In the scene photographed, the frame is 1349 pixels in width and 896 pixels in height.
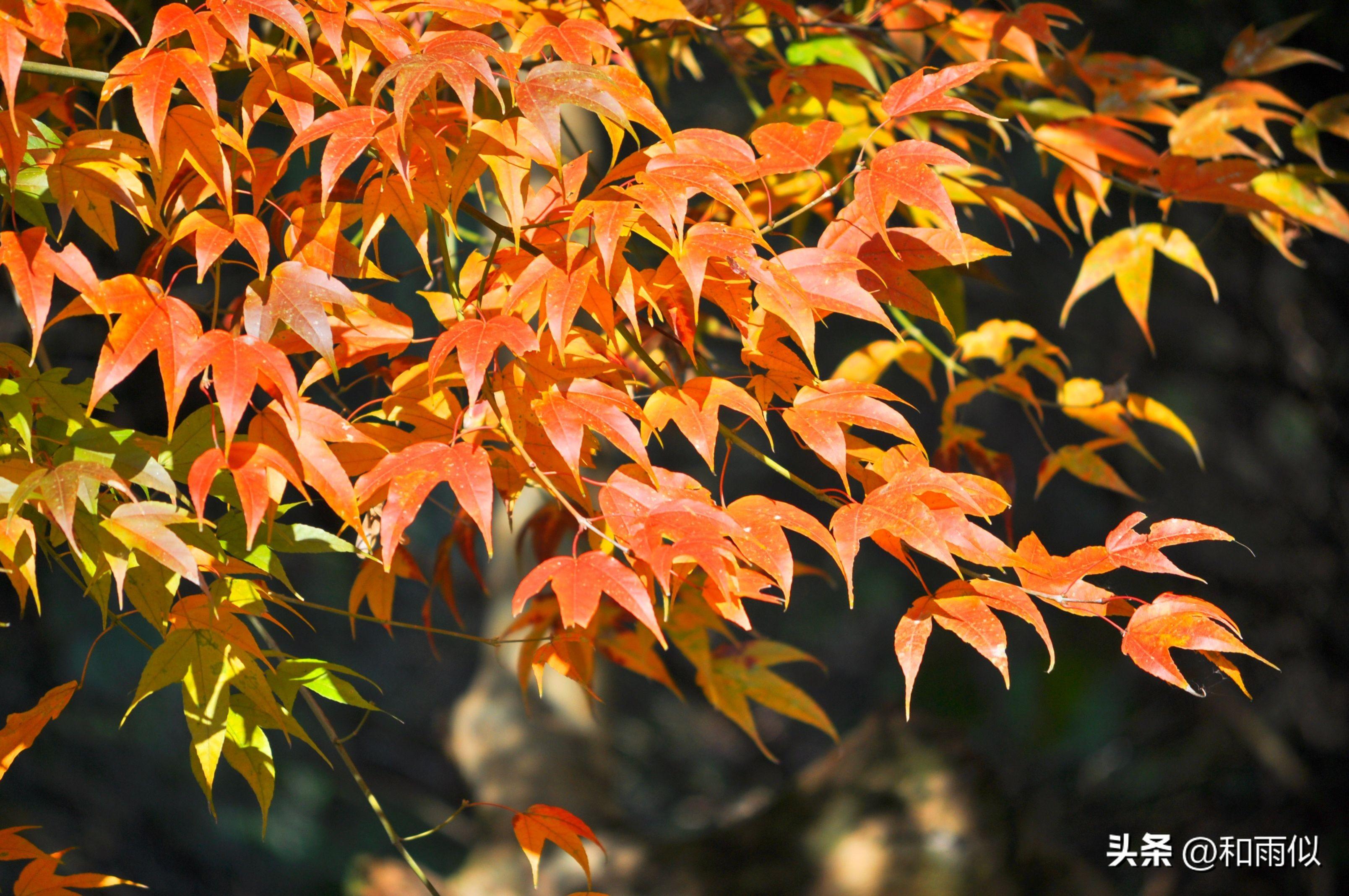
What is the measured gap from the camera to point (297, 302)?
1.78 feet

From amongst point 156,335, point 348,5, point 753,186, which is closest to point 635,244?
point 753,186

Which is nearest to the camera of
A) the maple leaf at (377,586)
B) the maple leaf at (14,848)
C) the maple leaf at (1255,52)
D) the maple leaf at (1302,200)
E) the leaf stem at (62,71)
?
the leaf stem at (62,71)

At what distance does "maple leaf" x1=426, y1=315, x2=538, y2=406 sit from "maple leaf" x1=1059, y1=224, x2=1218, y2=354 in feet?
2.08

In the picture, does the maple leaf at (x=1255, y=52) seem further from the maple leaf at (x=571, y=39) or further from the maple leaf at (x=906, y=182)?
the maple leaf at (x=571, y=39)

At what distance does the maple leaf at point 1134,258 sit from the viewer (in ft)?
3.12

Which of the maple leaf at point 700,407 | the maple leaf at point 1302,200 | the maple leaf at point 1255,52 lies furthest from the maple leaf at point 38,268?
the maple leaf at point 1255,52

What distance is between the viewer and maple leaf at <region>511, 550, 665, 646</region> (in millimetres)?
511

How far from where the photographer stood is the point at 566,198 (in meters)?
0.59

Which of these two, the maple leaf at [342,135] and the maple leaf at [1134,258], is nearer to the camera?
the maple leaf at [342,135]

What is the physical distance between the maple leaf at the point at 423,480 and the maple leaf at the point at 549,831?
13.8 inches

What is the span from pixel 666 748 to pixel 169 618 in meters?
2.11

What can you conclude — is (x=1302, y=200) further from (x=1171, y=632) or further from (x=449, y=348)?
(x=449, y=348)

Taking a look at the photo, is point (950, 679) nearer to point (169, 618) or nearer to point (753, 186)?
point (753, 186)

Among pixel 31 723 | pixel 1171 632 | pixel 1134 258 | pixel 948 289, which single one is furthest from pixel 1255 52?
pixel 31 723
